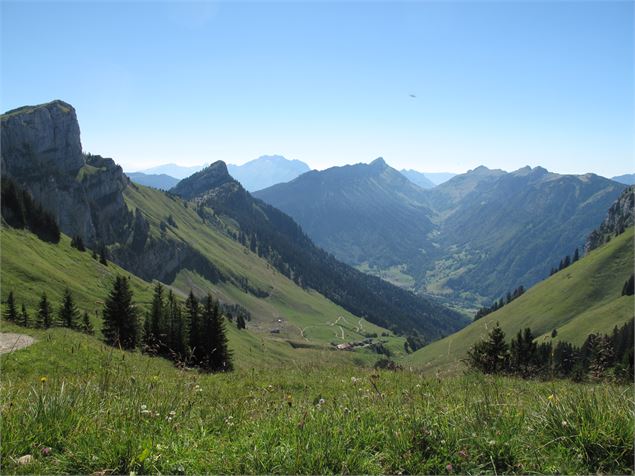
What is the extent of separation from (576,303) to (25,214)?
615 feet

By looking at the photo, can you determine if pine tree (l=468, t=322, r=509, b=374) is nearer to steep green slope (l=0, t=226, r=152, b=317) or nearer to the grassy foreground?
the grassy foreground

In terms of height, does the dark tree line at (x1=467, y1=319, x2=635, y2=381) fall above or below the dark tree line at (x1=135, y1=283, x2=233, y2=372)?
above

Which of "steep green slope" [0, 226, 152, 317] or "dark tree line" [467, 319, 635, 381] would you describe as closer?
"dark tree line" [467, 319, 635, 381]

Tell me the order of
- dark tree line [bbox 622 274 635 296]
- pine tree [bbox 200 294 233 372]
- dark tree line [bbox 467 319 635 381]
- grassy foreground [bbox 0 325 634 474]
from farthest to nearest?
dark tree line [bbox 622 274 635 296] < pine tree [bbox 200 294 233 372] < dark tree line [bbox 467 319 635 381] < grassy foreground [bbox 0 325 634 474]

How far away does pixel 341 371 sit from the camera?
1762 cm

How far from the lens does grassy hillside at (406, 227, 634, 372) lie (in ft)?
470

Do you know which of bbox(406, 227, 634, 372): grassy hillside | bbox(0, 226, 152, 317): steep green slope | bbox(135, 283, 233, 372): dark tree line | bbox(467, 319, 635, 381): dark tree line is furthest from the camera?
bbox(406, 227, 634, 372): grassy hillside

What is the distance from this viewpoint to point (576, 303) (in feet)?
549

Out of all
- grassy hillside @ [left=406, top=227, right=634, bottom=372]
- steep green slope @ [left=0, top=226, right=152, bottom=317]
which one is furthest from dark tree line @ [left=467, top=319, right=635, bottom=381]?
grassy hillside @ [left=406, top=227, right=634, bottom=372]

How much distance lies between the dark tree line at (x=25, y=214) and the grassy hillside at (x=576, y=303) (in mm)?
126756

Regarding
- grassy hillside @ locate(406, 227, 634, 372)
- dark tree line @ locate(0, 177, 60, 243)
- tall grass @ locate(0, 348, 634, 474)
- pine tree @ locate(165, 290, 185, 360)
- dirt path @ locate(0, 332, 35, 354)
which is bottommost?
grassy hillside @ locate(406, 227, 634, 372)

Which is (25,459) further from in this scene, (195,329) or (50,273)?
Result: (50,273)

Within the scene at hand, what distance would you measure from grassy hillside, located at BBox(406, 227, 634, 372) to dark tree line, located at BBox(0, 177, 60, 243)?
127 m

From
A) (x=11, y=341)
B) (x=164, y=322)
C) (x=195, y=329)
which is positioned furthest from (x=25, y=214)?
(x=11, y=341)
